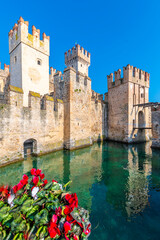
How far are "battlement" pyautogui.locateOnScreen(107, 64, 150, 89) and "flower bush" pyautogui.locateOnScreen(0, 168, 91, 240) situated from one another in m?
16.5

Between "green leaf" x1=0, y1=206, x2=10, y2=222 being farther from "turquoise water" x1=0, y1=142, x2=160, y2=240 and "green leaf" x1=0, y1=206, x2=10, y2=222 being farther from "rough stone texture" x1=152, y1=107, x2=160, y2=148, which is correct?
"rough stone texture" x1=152, y1=107, x2=160, y2=148

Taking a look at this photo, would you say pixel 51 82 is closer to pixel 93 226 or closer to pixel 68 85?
pixel 68 85

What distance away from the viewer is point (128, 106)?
1541cm

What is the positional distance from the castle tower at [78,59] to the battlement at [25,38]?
56.0 ft

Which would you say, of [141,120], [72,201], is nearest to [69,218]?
[72,201]

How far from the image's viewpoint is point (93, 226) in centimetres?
323

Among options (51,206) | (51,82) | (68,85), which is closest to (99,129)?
(68,85)

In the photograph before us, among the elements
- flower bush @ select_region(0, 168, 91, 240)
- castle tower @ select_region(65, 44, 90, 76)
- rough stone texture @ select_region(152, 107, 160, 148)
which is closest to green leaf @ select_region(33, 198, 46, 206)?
flower bush @ select_region(0, 168, 91, 240)

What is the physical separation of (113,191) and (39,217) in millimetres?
4144

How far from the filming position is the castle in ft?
27.0

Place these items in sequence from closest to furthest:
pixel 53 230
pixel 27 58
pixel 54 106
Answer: pixel 53 230 < pixel 54 106 < pixel 27 58

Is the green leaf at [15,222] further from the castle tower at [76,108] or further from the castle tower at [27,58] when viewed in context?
the castle tower at [27,58]

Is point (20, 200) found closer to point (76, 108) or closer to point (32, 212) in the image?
point (32, 212)

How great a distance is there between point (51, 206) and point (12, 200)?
27.8 inches
